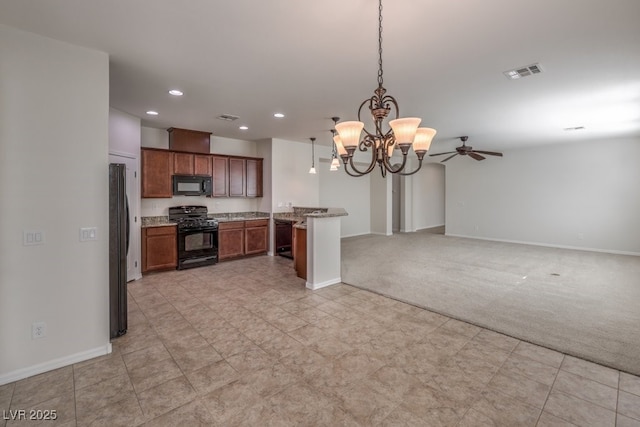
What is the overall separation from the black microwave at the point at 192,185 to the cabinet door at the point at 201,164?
11cm

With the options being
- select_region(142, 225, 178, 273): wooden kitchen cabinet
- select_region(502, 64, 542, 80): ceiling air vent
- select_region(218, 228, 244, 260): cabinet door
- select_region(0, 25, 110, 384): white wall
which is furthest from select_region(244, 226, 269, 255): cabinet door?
select_region(502, 64, 542, 80): ceiling air vent

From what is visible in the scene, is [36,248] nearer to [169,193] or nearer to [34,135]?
[34,135]

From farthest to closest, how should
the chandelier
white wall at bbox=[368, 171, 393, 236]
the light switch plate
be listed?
white wall at bbox=[368, 171, 393, 236]
the light switch plate
the chandelier

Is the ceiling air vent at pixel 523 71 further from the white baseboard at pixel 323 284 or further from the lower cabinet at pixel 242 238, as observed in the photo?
the lower cabinet at pixel 242 238

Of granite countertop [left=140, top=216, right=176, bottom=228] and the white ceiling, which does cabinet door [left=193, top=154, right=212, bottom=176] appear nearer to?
granite countertop [left=140, top=216, right=176, bottom=228]

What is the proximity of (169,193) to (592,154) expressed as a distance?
32.3 ft

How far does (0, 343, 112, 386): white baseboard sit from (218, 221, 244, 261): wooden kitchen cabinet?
3.50 metres

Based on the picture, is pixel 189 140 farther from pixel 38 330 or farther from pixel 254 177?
pixel 38 330

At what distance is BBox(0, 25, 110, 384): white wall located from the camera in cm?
232

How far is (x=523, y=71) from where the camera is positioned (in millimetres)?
3145

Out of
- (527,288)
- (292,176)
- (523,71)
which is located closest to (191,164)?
(292,176)

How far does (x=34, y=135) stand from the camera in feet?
7.92

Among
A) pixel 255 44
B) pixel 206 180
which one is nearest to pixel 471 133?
pixel 255 44

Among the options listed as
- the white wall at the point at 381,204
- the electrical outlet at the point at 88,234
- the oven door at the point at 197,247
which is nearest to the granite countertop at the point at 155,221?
the oven door at the point at 197,247
